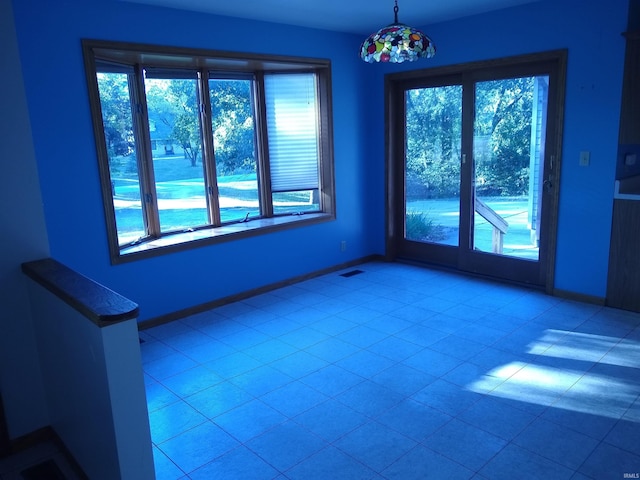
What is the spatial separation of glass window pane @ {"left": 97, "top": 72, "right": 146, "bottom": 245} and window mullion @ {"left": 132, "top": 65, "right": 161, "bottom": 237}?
0.05 meters

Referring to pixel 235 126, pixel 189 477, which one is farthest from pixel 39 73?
pixel 189 477

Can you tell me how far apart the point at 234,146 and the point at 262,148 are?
1.05 ft

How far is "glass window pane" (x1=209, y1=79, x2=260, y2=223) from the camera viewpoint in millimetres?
4602

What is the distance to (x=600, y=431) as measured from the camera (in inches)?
94.5

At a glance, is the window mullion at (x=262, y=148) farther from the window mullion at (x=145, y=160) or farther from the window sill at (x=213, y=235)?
the window mullion at (x=145, y=160)

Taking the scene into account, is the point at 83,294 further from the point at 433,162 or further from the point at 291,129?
the point at 433,162

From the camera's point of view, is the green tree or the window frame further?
the green tree

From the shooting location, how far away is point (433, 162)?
5.26m

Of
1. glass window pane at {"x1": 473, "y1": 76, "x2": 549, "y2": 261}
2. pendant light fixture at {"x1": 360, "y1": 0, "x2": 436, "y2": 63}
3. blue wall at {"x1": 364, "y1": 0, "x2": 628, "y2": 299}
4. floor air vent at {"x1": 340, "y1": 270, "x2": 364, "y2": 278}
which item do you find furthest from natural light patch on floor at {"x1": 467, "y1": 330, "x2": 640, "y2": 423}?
floor air vent at {"x1": 340, "y1": 270, "x2": 364, "y2": 278}

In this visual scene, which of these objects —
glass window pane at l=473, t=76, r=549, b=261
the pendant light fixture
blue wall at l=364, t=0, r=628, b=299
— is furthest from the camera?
glass window pane at l=473, t=76, r=549, b=261

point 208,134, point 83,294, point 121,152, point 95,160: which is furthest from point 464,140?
point 83,294

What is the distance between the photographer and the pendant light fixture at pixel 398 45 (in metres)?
2.65

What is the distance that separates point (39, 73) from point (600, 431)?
13.2 feet

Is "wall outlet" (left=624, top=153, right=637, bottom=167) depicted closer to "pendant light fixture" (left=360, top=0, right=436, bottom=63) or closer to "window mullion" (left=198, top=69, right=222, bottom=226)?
"pendant light fixture" (left=360, top=0, right=436, bottom=63)
